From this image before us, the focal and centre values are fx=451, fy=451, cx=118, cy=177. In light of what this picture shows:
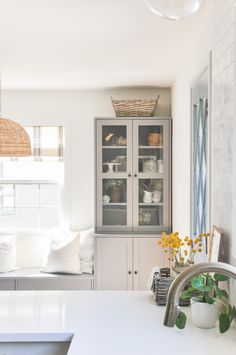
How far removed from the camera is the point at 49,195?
511cm

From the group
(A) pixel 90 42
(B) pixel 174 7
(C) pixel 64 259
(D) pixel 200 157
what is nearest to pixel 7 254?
(C) pixel 64 259

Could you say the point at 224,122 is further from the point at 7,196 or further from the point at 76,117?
the point at 7,196

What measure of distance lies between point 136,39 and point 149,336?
209 cm

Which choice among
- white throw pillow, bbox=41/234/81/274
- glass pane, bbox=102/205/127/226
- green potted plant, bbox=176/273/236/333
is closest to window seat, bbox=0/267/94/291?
white throw pillow, bbox=41/234/81/274

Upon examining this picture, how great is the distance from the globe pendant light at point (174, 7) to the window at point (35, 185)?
4.17 m

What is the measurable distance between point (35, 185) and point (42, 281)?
1.11 m

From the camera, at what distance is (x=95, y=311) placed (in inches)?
80.1

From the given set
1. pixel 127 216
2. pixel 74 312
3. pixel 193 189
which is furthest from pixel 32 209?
pixel 74 312

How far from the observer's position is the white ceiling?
100 inches

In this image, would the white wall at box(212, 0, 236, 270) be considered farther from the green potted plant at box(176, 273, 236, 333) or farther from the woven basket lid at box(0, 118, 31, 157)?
the woven basket lid at box(0, 118, 31, 157)

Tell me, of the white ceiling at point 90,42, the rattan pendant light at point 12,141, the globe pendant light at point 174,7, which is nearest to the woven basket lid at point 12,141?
the rattan pendant light at point 12,141

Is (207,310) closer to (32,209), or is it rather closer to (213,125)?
(213,125)

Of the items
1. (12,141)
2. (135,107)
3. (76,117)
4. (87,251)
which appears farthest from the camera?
(76,117)

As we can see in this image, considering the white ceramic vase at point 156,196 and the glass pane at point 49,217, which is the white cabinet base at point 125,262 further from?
the glass pane at point 49,217
